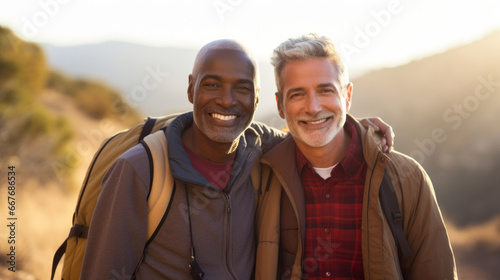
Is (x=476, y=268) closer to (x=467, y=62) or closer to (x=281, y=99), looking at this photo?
(x=281, y=99)

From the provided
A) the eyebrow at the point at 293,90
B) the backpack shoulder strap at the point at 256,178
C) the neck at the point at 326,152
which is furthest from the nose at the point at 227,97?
the neck at the point at 326,152

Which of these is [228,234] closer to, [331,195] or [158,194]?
[158,194]

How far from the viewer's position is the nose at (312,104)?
318cm

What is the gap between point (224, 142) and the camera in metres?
3.20

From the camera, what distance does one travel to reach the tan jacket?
287 cm

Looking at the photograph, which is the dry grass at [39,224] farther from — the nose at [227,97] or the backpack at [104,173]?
the nose at [227,97]

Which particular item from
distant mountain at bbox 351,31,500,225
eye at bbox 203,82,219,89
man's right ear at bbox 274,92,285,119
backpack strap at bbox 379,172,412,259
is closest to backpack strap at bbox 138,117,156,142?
eye at bbox 203,82,219,89

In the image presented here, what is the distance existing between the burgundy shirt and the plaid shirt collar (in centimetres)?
58

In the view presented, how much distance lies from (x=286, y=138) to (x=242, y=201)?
755 mm

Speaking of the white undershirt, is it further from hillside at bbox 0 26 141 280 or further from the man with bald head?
hillside at bbox 0 26 141 280

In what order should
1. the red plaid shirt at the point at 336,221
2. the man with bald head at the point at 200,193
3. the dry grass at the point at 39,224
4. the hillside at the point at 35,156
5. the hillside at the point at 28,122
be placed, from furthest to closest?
1. the hillside at the point at 28,122
2. the hillside at the point at 35,156
3. the dry grass at the point at 39,224
4. the red plaid shirt at the point at 336,221
5. the man with bald head at the point at 200,193

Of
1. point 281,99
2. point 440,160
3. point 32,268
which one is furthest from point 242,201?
point 440,160

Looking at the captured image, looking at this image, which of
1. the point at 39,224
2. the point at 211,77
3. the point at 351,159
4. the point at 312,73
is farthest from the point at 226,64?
the point at 39,224

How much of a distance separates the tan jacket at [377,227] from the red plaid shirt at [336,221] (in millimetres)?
90
